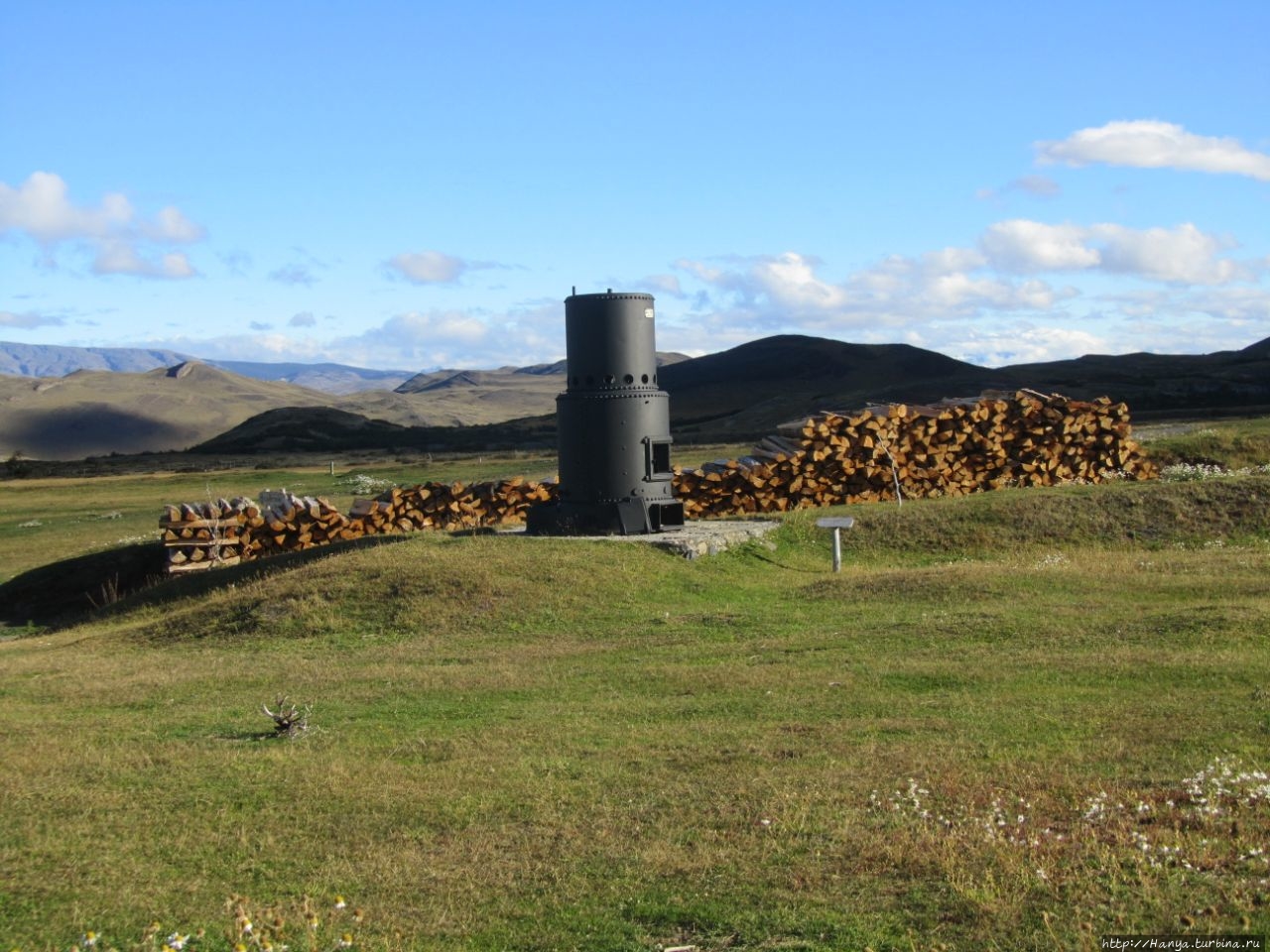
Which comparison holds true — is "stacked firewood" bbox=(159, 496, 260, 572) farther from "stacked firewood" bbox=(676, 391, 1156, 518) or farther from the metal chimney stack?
"stacked firewood" bbox=(676, 391, 1156, 518)

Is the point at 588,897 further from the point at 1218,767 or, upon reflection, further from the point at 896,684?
the point at 896,684

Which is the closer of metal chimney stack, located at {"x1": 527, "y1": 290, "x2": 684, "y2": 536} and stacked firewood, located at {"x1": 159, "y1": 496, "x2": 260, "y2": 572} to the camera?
metal chimney stack, located at {"x1": 527, "y1": 290, "x2": 684, "y2": 536}

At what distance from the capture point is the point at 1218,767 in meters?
7.93

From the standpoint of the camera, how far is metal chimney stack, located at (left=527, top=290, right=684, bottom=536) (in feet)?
62.0

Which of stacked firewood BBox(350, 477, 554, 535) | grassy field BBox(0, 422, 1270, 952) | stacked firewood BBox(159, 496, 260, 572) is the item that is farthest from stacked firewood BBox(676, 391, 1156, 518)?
stacked firewood BBox(159, 496, 260, 572)

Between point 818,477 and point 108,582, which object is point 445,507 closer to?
point 108,582

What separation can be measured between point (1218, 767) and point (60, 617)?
18395mm

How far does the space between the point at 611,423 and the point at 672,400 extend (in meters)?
86.6

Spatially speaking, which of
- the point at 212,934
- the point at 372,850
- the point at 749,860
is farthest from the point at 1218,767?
the point at 212,934

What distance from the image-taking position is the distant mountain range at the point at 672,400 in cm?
6950

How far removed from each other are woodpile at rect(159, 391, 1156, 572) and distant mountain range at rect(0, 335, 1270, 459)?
2885cm

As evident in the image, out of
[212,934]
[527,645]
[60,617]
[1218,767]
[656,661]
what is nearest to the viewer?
[212,934]

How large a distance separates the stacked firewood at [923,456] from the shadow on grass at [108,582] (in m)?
6.52

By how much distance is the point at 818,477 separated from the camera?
24219 mm
